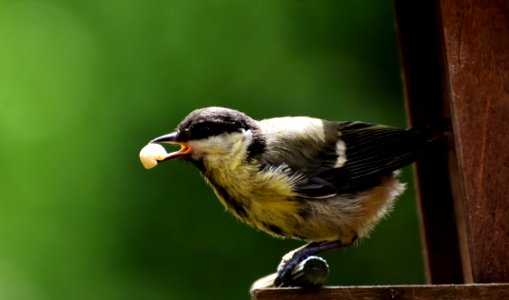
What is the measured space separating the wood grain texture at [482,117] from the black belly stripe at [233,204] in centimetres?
90

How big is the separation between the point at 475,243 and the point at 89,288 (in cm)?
292

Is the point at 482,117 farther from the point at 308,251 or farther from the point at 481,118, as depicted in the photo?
the point at 308,251

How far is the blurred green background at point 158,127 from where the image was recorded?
4.90m

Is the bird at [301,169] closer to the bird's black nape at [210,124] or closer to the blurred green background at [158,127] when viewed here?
the bird's black nape at [210,124]

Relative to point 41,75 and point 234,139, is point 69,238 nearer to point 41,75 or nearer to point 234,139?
point 41,75

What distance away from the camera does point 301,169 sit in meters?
3.34

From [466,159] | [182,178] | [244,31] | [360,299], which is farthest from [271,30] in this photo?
[360,299]

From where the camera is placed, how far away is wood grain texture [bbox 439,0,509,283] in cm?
264

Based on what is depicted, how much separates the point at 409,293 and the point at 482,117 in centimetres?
66

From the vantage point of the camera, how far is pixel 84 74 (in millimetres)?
5188

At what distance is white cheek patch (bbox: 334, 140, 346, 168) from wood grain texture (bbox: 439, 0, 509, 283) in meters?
0.72

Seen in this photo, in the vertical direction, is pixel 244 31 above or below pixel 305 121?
above

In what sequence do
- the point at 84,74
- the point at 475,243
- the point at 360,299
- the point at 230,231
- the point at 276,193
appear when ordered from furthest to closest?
the point at 84,74, the point at 230,231, the point at 276,193, the point at 475,243, the point at 360,299

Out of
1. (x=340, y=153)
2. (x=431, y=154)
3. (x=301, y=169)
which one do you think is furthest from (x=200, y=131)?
(x=431, y=154)
